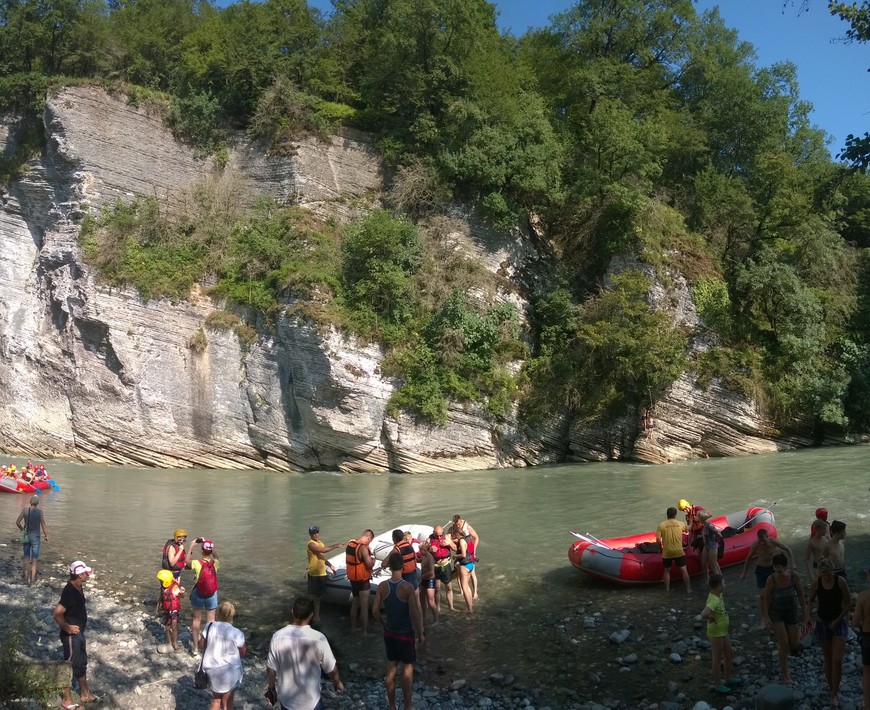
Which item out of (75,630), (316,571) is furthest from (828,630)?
(75,630)

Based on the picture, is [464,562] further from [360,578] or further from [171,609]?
[171,609]

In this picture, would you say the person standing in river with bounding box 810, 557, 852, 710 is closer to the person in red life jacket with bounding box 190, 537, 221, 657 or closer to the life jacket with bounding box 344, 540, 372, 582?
the life jacket with bounding box 344, 540, 372, 582

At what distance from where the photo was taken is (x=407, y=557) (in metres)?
8.59

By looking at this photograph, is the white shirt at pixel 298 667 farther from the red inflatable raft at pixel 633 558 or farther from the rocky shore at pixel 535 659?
the red inflatable raft at pixel 633 558

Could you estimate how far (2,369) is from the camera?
79.0 feet

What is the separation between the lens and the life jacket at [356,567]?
9.30m

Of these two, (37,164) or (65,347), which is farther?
(37,164)

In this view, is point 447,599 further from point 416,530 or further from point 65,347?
point 65,347

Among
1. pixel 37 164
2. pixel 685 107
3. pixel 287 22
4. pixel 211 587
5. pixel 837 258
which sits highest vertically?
pixel 287 22

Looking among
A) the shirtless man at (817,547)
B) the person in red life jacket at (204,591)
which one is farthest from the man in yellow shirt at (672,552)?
the person in red life jacket at (204,591)

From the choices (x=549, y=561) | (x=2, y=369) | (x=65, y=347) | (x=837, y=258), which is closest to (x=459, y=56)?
(x=837, y=258)

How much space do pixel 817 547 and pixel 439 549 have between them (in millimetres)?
4750

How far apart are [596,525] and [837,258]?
17.6 metres

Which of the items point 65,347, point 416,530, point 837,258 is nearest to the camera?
point 416,530
